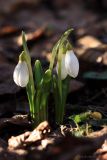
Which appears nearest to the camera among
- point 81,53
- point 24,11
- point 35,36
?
point 81,53

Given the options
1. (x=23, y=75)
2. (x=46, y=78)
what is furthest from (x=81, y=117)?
(x=23, y=75)

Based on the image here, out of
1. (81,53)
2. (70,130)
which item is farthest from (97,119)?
(81,53)

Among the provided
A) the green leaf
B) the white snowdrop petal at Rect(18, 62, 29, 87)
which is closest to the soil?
the green leaf

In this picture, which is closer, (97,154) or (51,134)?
(97,154)

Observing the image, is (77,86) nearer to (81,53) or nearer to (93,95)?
(93,95)

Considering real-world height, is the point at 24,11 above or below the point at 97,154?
above

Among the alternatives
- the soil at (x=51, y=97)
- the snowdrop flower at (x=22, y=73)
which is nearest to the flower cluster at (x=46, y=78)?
the snowdrop flower at (x=22, y=73)

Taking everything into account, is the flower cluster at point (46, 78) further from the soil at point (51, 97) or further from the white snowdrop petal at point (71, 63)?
the soil at point (51, 97)

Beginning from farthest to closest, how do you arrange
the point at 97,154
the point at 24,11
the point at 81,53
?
the point at 24,11 → the point at 81,53 → the point at 97,154
